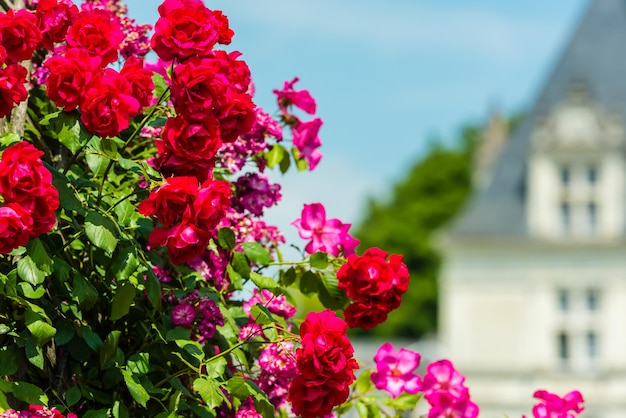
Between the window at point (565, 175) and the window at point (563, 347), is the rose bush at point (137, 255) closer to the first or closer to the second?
the window at point (563, 347)

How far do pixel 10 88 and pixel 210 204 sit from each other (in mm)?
528

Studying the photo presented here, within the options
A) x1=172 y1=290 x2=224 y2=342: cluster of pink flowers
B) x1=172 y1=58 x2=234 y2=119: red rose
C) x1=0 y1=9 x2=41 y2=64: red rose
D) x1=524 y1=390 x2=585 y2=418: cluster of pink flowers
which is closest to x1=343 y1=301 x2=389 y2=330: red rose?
x1=172 y1=290 x2=224 y2=342: cluster of pink flowers

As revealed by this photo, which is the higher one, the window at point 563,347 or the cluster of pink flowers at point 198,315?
the cluster of pink flowers at point 198,315

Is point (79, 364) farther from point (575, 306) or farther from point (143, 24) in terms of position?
point (575, 306)

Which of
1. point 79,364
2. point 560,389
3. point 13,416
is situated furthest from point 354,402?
point 560,389

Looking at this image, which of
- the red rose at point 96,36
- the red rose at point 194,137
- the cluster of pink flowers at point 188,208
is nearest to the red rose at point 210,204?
the cluster of pink flowers at point 188,208

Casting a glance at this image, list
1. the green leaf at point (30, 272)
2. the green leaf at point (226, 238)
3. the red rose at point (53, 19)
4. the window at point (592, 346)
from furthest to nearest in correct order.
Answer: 1. the window at point (592, 346)
2. the green leaf at point (226, 238)
3. the red rose at point (53, 19)
4. the green leaf at point (30, 272)

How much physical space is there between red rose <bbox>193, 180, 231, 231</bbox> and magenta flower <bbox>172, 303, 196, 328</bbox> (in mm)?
386

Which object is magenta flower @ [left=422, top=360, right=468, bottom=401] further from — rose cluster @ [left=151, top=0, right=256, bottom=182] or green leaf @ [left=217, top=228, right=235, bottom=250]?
rose cluster @ [left=151, top=0, right=256, bottom=182]

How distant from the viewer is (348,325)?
3980 mm

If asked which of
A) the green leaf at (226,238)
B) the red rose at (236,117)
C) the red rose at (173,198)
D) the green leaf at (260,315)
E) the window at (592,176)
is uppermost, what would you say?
the window at (592,176)

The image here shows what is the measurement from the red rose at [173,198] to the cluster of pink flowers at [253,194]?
961 mm

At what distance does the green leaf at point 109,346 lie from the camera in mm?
3719

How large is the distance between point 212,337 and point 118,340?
360 mm
